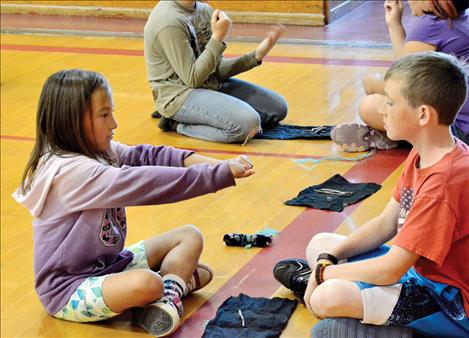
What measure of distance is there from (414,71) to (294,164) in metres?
2.22

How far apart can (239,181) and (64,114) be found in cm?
164

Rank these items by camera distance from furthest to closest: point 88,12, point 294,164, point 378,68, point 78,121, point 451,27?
point 88,12 < point 378,68 < point 294,164 < point 451,27 < point 78,121

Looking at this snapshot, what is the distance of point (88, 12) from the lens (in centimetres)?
929

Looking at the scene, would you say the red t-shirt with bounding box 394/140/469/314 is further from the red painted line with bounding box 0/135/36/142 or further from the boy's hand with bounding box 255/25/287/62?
the red painted line with bounding box 0/135/36/142

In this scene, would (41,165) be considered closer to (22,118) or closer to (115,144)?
(115,144)

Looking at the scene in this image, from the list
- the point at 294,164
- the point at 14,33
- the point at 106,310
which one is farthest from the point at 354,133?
the point at 14,33

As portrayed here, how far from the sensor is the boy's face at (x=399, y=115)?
2.58 m

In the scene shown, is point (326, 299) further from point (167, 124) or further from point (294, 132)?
point (167, 124)

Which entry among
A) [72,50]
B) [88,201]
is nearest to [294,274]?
[88,201]

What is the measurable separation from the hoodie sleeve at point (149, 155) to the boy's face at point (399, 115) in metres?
0.97

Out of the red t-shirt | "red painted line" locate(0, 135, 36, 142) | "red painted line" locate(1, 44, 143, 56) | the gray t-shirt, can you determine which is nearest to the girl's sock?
the red t-shirt

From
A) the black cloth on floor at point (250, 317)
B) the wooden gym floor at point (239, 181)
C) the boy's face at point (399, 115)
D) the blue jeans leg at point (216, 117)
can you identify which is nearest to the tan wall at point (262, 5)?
the wooden gym floor at point (239, 181)

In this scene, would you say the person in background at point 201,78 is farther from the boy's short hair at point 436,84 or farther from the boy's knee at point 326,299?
the boy's short hair at point 436,84

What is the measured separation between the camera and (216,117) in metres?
5.19
